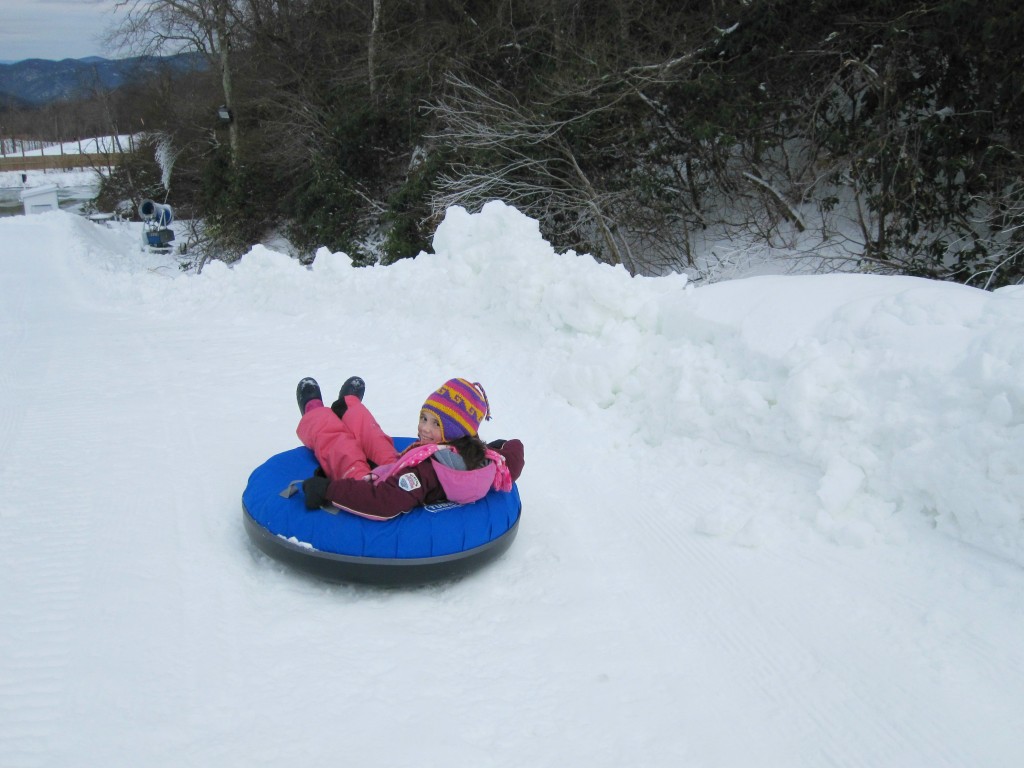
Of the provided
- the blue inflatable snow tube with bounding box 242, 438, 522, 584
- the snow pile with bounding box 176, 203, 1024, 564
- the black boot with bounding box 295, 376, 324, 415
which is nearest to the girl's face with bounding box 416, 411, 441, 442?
the blue inflatable snow tube with bounding box 242, 438, 522, 584

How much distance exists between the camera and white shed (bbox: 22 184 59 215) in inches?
885

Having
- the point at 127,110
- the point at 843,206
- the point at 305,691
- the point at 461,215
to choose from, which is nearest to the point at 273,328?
the point at 461,215

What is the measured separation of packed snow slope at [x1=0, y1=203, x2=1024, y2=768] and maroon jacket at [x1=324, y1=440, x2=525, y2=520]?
377 millimetres

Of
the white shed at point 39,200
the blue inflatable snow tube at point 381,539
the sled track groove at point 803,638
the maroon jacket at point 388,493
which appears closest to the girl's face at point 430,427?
the maroon jacket at point 388,493

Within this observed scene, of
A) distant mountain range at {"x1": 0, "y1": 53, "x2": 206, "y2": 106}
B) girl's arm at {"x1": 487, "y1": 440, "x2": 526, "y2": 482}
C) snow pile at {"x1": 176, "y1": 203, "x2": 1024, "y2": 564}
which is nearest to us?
snow pile at {"x1": 176, "y1": 203, "x2": 1024, "y2": 564}

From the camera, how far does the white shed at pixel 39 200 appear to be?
22469mm

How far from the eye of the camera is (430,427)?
3398 mm

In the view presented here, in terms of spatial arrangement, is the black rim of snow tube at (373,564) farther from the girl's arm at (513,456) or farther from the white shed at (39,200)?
the white shed at (39,200)

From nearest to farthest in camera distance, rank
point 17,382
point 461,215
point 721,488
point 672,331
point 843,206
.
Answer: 1. point 721,488
2. point 672,331
3. point 17,382
4. point 461,215
5. point 843,206

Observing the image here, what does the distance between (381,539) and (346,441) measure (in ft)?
2.45

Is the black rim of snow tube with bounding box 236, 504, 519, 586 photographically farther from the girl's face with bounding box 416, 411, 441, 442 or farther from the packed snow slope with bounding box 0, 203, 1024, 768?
the girl's face with bounding box 416, 411, 441, 442

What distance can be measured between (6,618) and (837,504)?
358 cm

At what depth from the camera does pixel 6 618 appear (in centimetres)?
282

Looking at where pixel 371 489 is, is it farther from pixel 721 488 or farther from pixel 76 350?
pixel 76 350
